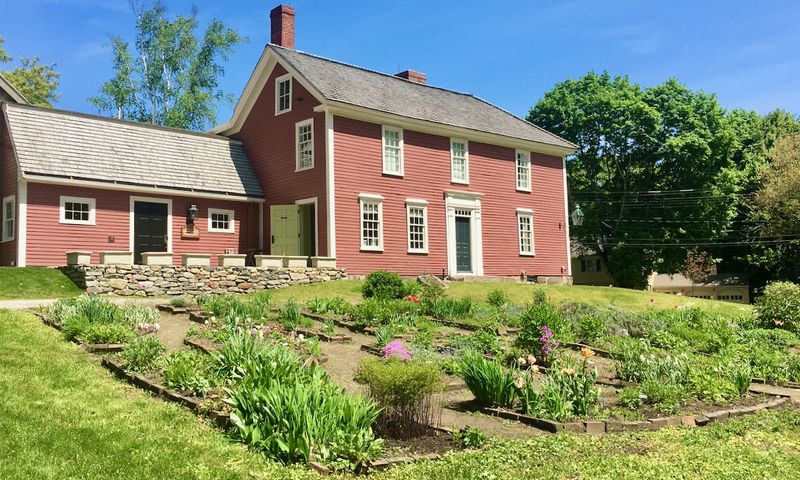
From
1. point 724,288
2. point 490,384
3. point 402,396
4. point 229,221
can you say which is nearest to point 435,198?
point 229,221

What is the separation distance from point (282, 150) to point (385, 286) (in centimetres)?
1038

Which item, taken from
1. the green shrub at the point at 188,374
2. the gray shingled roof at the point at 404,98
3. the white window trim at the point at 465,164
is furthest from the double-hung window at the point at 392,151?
the green shrub at the point at 188,374

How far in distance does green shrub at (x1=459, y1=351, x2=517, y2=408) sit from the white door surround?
759 inches

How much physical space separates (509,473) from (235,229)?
21671 mm

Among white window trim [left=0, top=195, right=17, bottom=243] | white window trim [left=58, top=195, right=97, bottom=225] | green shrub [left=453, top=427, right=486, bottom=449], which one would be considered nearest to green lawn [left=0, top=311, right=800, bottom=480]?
green shrub [left=453, top=427, right=486, bottom=449]

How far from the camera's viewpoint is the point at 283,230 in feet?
82.6

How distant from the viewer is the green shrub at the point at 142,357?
820 centimetres

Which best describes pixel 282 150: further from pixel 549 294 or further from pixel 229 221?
pixel 549 294

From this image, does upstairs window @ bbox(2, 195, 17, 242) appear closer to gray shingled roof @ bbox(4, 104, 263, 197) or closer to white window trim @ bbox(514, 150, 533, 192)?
gray shingled roof @ bbox(4, 104, 263, 197)

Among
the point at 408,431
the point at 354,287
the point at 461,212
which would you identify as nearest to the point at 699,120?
the point at 461,212

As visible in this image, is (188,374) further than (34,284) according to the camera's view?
No

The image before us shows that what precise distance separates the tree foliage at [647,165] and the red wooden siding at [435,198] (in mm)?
10463

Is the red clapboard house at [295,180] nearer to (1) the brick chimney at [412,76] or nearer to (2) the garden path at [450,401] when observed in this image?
(1) the brick chimney at [412,76]

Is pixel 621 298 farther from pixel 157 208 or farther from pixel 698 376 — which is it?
pixel 157 208
